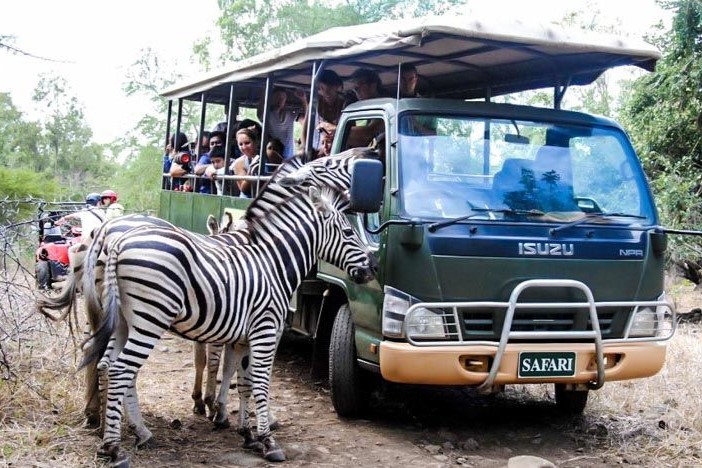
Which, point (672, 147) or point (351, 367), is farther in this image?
point (672, 147)

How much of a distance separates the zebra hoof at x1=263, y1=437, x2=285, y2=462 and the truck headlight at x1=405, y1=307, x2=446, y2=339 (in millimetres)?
1030

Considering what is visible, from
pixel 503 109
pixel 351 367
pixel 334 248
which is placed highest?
pixel 503 109

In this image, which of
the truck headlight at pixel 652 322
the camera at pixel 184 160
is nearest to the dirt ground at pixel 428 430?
the truck headlight at pixel 652 322

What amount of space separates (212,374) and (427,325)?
5.51ft

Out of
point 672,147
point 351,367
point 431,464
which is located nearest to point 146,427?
point 351,367

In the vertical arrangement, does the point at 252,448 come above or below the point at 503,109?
below

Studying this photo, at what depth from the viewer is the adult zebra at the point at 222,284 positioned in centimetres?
441

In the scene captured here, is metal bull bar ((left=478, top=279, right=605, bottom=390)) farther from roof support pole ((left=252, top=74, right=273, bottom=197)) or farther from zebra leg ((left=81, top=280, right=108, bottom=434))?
roof support pole ((left=252, top=74, right=273, bottom=197))

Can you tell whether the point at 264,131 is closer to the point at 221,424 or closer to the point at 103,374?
the point at 221,424

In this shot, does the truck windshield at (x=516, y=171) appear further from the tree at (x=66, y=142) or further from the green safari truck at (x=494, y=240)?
the tree at (x=66, y=142)

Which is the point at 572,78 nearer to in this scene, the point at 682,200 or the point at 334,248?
the point at 334,248

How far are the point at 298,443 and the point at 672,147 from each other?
29.7 feet

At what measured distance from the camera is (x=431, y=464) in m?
4.91

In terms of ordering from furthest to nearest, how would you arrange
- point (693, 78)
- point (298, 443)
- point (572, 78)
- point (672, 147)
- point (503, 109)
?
point (672, 147) < point (693, 78) < point (572, 78) < point (503, 109) < point (298, 443)
